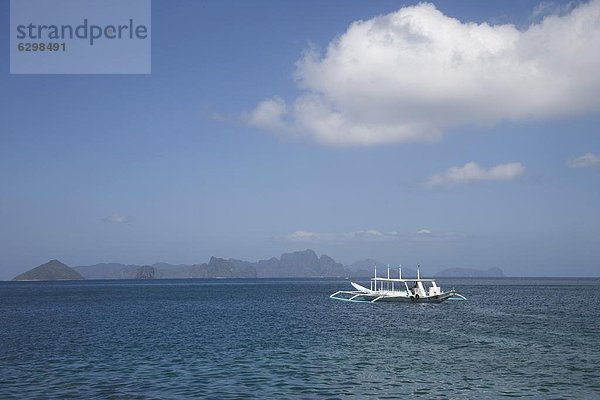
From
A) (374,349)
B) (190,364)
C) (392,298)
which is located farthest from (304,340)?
(392,298)

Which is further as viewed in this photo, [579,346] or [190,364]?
[579,346]

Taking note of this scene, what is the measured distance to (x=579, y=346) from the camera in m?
51.5

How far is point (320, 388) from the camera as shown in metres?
33.2

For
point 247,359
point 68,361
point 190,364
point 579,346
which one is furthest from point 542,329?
point 68,361

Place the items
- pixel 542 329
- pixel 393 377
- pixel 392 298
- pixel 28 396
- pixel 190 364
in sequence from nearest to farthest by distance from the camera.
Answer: pixel 28 396 < pixel 393 377 < pixel 190 364 < pixel 542 329 < pixel 392 298

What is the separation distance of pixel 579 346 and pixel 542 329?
15.5m

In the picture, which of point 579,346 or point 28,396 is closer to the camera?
point 28,396

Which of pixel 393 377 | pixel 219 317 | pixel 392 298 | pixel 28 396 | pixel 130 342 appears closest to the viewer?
pixel 28 396

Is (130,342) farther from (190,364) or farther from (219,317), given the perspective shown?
(219,317)

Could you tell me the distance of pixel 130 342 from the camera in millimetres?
55438

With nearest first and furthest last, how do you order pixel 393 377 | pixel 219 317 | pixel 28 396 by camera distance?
pixel 28 396 < pixel 393 377 < pixel 219 317

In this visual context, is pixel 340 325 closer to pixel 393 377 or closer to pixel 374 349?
pixel 374 349

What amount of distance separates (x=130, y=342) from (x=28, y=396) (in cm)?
2417

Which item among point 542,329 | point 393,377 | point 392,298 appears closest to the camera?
point 393,377
